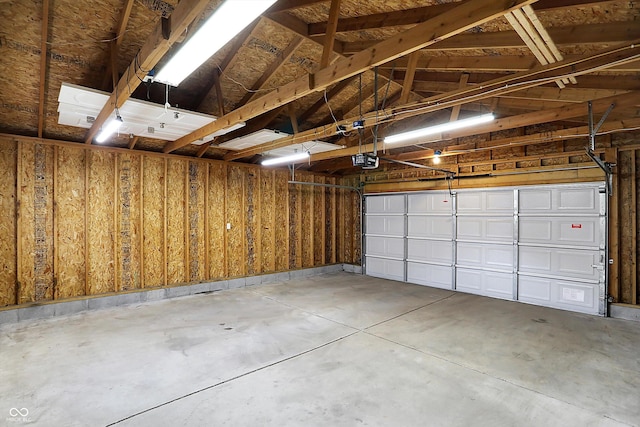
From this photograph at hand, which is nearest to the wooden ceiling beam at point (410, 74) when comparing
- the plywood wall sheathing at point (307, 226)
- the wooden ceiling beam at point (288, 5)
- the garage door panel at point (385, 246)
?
the wooden ceiling beam at point (288, 5)

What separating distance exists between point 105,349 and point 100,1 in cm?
392

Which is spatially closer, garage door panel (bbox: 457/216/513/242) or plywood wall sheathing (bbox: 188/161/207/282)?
garage door panel (bbox: 457/216/513/242)

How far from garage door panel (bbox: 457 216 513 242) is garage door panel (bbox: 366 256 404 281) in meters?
1.78

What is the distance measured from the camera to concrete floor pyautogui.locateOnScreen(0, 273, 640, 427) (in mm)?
2580

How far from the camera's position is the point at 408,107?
3660mm

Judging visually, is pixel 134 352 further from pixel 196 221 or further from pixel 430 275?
pixel 430 275

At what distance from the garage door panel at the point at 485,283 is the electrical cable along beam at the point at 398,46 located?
5.59 meters

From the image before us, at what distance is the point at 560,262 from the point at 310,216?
5.55m

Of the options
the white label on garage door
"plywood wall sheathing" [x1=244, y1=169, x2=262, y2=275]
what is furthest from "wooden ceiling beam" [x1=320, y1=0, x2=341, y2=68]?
the white label on garage door

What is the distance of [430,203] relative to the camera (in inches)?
298

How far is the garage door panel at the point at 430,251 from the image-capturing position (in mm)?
7246

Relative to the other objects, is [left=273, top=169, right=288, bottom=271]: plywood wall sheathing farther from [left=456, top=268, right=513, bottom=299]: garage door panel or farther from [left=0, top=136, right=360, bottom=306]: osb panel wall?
[left=456, top=268, right=513, bottom=299]: garage door panel

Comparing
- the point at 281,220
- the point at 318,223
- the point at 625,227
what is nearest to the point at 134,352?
the point at 281,220

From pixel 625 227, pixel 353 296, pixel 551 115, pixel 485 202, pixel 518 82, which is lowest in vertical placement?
pixel 353 296
